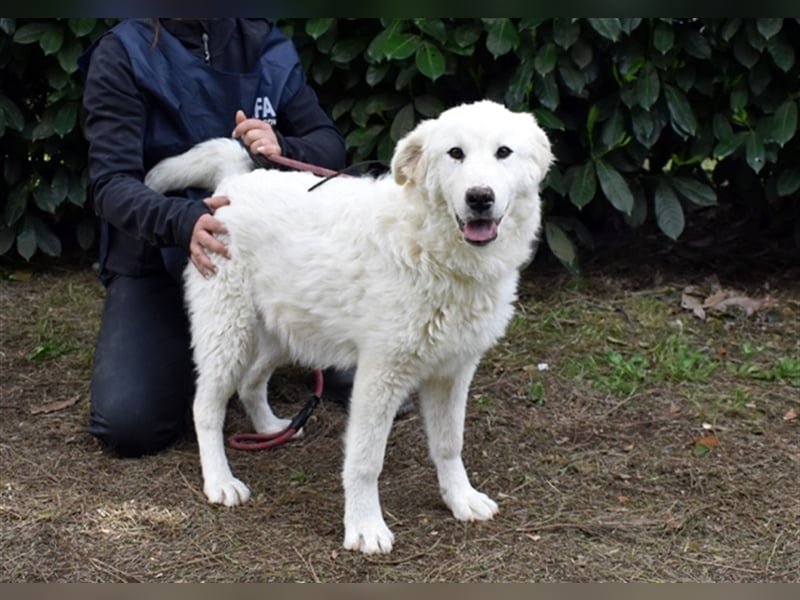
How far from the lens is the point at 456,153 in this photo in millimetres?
2799

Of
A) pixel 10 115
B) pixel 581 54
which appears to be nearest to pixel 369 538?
pixel 581 54

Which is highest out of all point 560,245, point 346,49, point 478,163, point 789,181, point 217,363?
point 346,49

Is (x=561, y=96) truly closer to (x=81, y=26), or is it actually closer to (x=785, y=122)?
(x=785, y=122)

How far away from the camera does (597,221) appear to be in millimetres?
5297

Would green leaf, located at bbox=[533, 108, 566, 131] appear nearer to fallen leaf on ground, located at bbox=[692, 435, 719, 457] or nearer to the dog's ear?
fallen leaf on ground, located at bbox=[692, 435, 719, 457]

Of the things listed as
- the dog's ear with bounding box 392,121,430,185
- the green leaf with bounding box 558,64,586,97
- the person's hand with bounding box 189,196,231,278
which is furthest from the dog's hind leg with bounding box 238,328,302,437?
the green leaf with bounding box 558,64,586,97

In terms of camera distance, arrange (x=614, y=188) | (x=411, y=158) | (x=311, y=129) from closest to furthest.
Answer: (x=411, y=158) → (x=311, y=129) → (x=614, y=188)

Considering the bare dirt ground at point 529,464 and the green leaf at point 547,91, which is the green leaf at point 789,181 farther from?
the green leaf at point 547,91

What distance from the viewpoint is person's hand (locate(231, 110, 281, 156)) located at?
11.5ft

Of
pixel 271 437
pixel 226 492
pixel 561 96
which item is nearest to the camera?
pixel 226 492

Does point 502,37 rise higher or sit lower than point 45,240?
higher

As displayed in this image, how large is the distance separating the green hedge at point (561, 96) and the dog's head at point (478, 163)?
1445mm

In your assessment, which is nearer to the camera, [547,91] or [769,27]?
[769,27]

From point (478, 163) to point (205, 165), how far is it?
117cm
